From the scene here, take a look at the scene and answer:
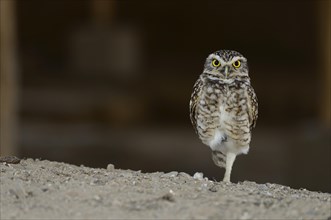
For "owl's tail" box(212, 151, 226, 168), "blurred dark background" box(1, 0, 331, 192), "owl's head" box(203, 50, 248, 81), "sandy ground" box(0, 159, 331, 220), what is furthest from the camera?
"blurred dark background" box(1, 0, 331, 192)

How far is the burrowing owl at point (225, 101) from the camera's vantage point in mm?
6023

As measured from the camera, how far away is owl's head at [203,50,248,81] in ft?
19.7

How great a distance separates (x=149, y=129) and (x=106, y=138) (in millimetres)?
1230

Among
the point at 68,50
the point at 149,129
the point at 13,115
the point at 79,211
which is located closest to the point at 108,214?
the point at 79,211

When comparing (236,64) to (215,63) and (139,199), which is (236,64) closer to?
(215,63)

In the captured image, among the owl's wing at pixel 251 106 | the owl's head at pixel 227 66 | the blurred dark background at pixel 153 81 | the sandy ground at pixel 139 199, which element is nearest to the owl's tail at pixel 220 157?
Answer: the owl's wing at pixel 251 106

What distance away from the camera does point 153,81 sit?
18.2m

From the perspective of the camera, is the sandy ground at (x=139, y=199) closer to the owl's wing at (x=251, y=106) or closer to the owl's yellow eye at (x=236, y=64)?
the owl's wing at (x=251, y=106)

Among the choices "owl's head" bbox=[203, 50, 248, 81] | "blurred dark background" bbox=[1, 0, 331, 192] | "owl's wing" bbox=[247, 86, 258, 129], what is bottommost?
"blurred dark background" bbox=[1, 0, 331, 192]

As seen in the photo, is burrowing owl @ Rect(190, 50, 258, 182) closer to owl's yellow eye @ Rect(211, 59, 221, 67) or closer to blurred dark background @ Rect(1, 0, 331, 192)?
owl's yellow eye @ Rect(211, 59, 221, 67)

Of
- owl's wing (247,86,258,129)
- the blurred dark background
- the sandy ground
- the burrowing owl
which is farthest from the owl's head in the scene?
the blurred dark background

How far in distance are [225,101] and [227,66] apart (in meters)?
0.21

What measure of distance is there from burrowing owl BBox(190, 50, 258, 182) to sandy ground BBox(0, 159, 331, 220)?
0.92 metres

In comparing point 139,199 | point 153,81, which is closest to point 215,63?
point 139,199
